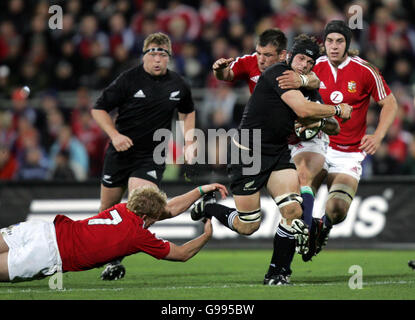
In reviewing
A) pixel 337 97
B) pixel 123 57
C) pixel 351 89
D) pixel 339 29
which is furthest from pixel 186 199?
pixel 123 57

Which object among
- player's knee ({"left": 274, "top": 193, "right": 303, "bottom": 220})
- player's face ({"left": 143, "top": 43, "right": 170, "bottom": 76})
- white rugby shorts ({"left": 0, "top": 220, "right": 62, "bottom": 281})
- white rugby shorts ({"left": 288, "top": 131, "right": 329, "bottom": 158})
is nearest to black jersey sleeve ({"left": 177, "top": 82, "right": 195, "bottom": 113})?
player's face ({"left": 143, "top": 43, "right": 170, "bottom": 76})

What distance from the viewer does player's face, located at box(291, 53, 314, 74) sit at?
8.22 meters

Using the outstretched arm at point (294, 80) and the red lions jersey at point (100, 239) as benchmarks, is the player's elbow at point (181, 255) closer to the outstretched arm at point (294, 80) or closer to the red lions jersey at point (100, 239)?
the red lions jersey at point (100, 239)

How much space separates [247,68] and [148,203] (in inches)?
108

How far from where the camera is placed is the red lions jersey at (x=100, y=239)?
7.52 metres

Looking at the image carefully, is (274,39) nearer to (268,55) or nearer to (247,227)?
(268,55)

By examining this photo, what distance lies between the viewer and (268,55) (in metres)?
8.97

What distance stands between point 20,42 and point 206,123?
16.8ft

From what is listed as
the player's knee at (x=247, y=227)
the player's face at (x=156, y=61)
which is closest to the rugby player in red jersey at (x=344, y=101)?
the player's knee at (x=247, y=227)

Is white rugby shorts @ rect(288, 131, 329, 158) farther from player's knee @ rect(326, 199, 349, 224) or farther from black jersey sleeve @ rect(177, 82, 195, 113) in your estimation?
black jersey sleeve @ rect(177, 82, 195, 113)

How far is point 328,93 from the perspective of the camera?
9.62 m

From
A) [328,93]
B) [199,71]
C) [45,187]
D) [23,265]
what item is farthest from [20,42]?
[23,265]

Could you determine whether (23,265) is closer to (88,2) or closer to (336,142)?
(336,142)

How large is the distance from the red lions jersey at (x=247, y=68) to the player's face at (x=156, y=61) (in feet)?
2.69
